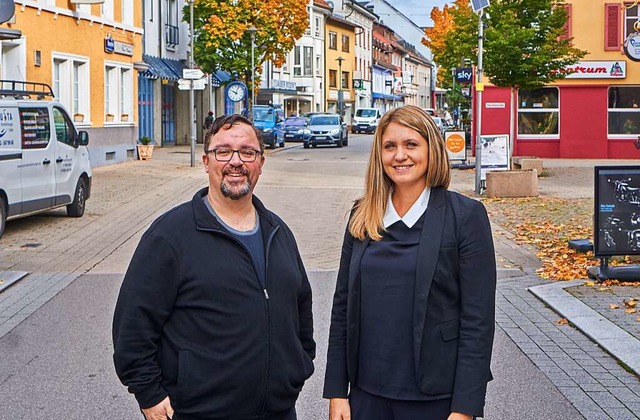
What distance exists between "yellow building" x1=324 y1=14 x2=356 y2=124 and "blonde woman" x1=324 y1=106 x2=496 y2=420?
7629cm

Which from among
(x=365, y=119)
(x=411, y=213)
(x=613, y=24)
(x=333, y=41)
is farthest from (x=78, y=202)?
(x=333, y=41)

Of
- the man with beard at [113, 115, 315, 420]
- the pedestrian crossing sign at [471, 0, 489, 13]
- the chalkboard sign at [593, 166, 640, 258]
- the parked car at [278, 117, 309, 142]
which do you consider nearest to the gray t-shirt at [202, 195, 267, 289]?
the man with beard at [113, 115, 315, 420]

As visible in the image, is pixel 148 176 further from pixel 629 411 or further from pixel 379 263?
pixel 379 263

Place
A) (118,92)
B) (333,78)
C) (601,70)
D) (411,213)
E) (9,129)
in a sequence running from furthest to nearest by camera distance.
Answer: (333,78)
(601,70)
(118,92)
(9,129)
(411,213)

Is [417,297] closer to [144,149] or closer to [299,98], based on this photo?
[144,149]

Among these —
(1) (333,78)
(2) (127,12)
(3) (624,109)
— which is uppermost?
(1) (333,78)

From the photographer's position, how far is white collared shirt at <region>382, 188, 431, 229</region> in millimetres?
3498

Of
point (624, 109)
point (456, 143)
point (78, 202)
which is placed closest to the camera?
point (78, 202)

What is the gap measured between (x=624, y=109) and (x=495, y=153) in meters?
15.7

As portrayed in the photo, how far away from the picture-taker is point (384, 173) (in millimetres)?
3633

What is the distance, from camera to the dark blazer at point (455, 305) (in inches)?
133

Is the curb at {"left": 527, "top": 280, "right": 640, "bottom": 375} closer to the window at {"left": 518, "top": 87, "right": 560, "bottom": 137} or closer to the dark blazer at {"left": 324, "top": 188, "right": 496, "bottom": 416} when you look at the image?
the dark blazer at {"left": 324, "top": 188, "right": 496, "bottom": 416}

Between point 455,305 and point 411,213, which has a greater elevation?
point 411,213

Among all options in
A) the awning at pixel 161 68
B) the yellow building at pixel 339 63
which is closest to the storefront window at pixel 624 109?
the awning at pixel 161 68
